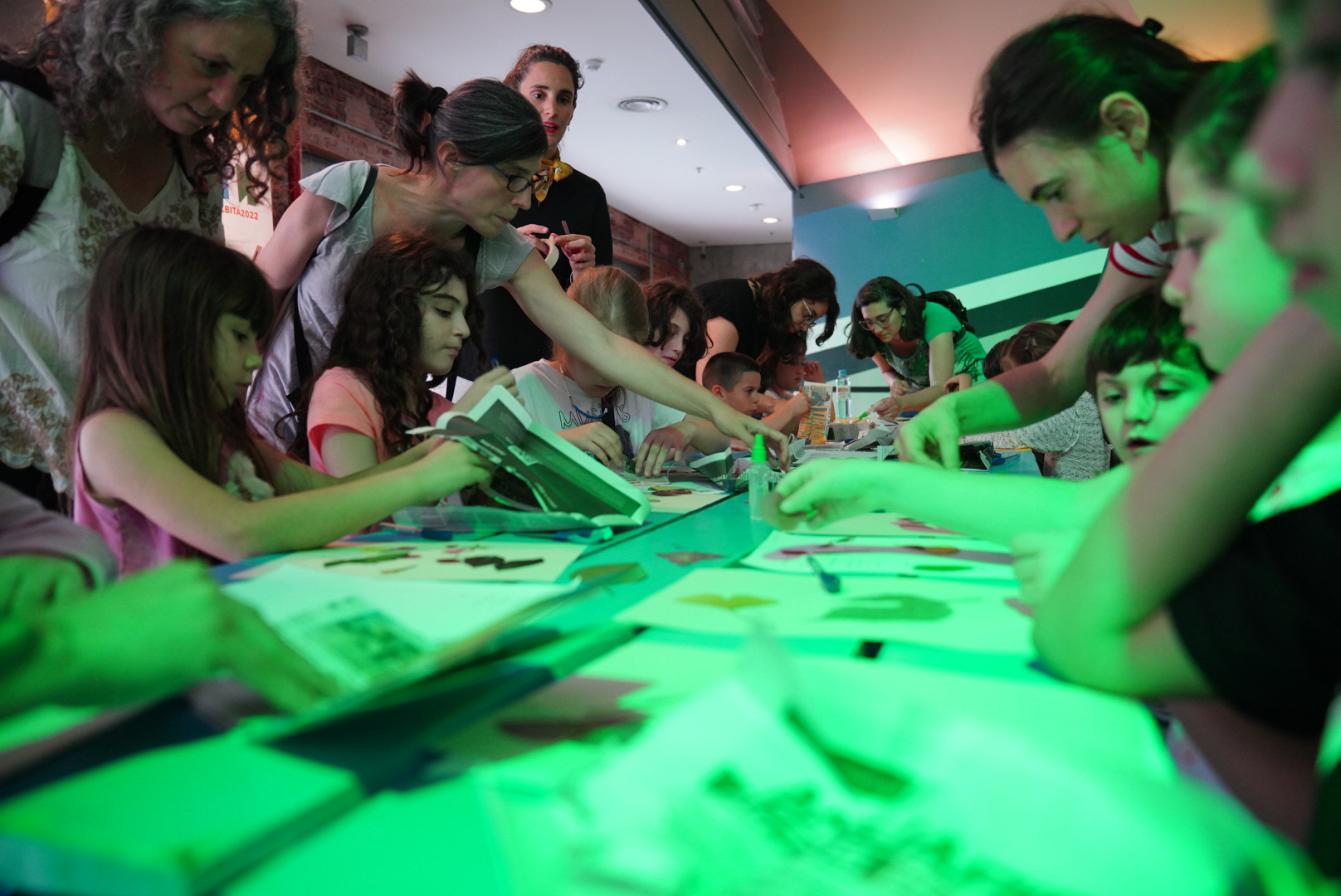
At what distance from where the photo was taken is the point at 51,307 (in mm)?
1133

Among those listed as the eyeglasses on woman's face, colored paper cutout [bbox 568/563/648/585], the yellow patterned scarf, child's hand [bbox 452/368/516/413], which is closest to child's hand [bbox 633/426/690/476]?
child's hand [bbox 452/368/516/413]

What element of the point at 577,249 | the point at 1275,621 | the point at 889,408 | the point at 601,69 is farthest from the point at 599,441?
the point at 601,69

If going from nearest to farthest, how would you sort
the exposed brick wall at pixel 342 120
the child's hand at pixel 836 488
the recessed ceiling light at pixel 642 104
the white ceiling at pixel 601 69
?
the child's hand at pixel 836 488 < the white ceiling at pixel 601 69 < the exposed brick wall at pixel 342 120 < the recessed ceiling light at pixel 642 104

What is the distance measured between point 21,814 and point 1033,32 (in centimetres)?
106

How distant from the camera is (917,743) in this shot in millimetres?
349

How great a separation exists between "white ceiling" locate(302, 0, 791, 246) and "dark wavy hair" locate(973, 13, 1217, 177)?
2.39 meters

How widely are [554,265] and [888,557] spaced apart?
69.6 inches

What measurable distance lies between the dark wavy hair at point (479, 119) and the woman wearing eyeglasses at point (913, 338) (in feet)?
7.74

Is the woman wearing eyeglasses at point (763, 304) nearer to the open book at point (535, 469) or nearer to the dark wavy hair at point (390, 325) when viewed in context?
the dark wavy hair at point (390, 325)

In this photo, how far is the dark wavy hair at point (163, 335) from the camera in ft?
3.22

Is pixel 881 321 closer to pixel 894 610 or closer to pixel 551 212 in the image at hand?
pixel 551 212

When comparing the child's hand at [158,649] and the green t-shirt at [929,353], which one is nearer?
the child's hand at [158,649]

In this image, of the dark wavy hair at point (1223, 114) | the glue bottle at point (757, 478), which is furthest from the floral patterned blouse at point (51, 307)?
the dark wavy hair at point (1223, 114)

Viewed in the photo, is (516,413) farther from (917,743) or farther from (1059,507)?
(917,743)
